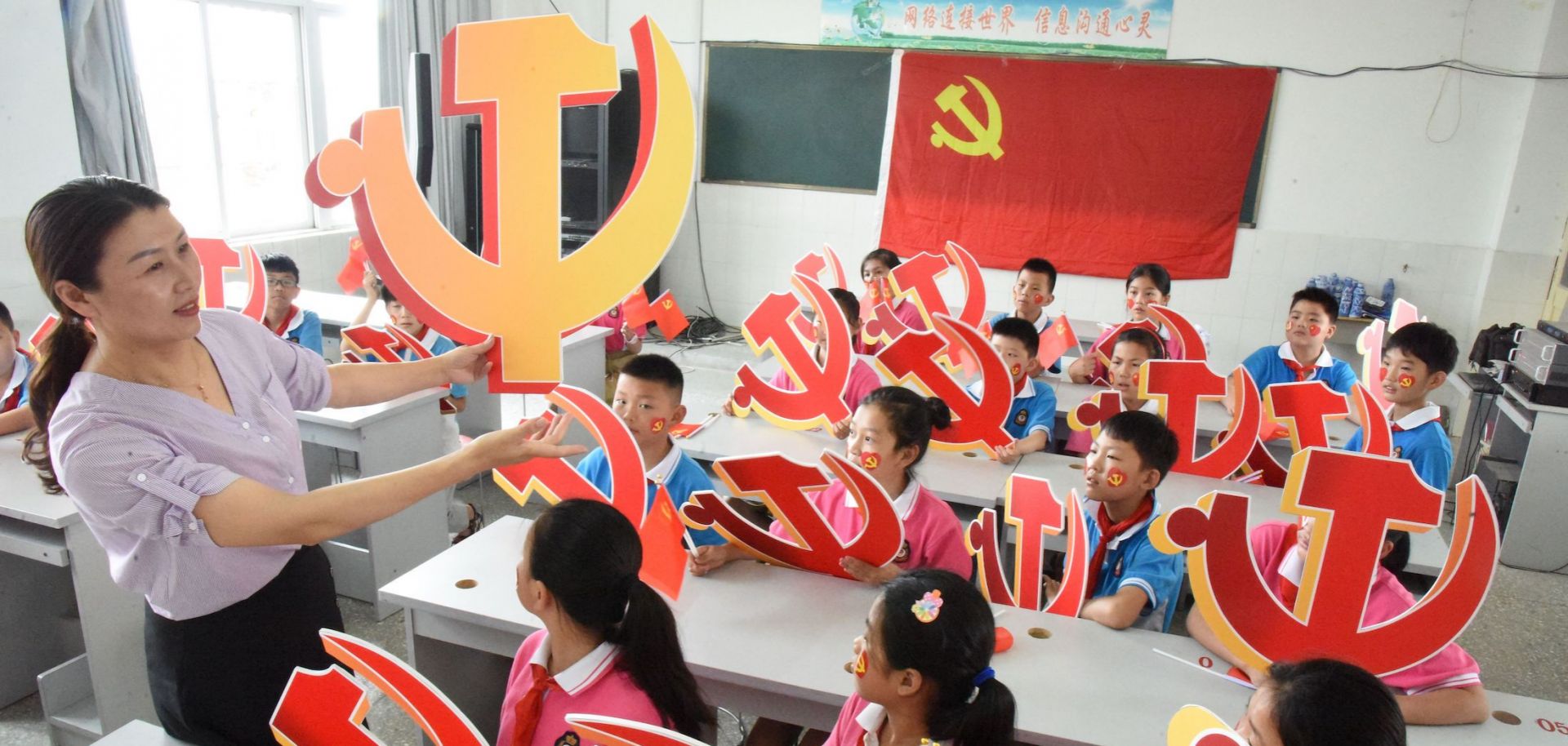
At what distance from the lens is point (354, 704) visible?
132cm

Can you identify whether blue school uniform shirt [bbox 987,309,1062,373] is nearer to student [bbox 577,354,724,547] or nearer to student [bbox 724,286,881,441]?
student [bbox 724,286,881,441]

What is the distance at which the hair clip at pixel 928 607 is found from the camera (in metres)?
1.31

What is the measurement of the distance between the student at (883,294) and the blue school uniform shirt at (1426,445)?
1.80 metres

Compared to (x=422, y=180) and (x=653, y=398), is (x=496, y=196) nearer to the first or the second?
(x=653, y=398)

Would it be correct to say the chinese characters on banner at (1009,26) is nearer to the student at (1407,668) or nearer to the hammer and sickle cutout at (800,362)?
the hammer and sickle cutout at (800,362)

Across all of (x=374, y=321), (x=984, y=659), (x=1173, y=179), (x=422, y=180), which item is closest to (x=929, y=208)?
(x=1173, y=179)

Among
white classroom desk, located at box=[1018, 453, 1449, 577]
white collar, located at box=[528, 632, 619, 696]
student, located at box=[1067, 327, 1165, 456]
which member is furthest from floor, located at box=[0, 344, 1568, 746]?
student, located at box=[1067, 327, 1165, 456]

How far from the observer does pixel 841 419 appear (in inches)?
119

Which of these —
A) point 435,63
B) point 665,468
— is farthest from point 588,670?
point 435,63

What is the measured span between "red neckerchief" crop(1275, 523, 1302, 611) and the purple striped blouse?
5.85ft

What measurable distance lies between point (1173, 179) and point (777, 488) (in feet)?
15.9

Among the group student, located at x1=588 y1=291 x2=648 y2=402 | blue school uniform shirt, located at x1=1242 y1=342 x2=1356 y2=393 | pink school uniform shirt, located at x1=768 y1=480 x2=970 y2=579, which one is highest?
blue school uniform shirt, located at x1=1242 y1=342 x2=1356 y2=393

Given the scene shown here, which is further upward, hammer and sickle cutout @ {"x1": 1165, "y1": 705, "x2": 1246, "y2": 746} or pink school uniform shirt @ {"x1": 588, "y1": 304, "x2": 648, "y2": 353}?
hammer and sickle cutout @ {"x1": 1165, "y1": 705, "x2": 1246, "y2": 746}

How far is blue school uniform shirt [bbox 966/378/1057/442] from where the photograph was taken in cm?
336
